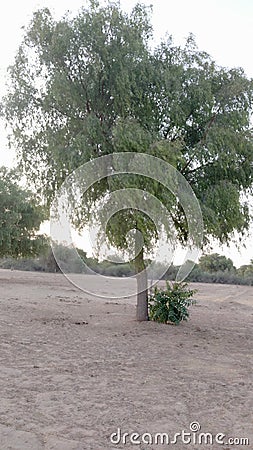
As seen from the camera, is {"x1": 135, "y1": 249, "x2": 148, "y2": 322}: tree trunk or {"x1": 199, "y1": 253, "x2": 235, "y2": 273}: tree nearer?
{"x1": 135, "y1": 249, "x2": 148, "y2": 322}: tree trunk

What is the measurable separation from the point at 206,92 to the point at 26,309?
31.4 feet

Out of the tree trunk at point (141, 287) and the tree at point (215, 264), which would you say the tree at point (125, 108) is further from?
the tree at point (215, 264)

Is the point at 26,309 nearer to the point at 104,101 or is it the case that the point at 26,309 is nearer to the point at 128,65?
the point at 104,101

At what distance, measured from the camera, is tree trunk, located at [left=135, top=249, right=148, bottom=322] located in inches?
539

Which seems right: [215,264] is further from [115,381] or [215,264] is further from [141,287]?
[115,381]

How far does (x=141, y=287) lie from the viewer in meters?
14.8

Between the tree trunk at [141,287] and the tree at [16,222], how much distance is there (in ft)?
55.6

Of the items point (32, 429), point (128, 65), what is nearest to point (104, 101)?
point (128, 65)

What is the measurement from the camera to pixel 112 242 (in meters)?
12.5

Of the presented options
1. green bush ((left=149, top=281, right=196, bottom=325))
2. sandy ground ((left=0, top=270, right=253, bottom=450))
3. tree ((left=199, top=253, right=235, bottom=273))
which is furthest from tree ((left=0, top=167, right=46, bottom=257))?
tree ((left=199, top=253, right=235, bottom=273))

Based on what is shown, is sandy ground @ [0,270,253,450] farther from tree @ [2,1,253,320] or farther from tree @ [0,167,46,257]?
tree @ [0,167,46,257]

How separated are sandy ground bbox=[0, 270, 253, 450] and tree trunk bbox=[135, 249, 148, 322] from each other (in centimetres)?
53

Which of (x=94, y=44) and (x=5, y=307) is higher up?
(x=94, y=44)

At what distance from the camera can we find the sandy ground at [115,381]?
561 centimetres
